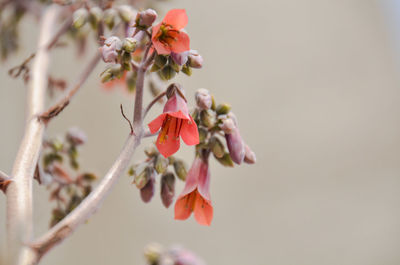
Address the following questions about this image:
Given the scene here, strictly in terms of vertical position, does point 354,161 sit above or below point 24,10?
above

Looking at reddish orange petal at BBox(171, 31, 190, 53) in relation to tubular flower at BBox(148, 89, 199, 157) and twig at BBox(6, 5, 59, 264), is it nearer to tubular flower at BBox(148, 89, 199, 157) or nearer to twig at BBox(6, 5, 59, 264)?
tubular flower at BBox(148, 89, 199, 157)

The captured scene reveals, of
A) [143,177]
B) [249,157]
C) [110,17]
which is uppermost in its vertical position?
[110,17]

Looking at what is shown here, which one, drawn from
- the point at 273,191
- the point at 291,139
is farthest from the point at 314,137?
the point at 273,191

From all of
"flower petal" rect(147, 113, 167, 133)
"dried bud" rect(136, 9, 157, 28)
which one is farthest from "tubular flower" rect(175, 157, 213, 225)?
"dried bud" rect(136, 9, 157, 28)

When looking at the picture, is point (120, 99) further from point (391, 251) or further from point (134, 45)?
point (134, 45)

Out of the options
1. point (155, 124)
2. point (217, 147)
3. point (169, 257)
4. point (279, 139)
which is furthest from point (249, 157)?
point (279, 139)

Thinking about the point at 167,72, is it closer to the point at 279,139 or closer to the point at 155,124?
the point at 155,124
